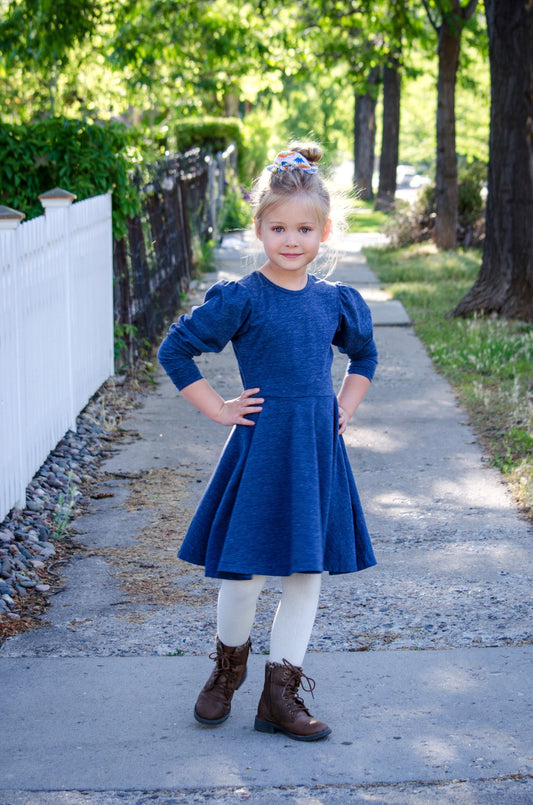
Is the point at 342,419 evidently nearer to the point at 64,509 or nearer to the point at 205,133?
the point at 64,509

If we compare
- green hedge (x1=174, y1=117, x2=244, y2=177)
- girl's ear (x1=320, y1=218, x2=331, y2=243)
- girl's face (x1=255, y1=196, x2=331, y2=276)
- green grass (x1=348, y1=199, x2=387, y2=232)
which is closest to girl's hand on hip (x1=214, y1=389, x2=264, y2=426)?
girl's face (x1=255, y1=196, x2=331, y2=276)

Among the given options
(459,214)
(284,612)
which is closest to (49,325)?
(284,612)

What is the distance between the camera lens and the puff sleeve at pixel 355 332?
9.95 feet

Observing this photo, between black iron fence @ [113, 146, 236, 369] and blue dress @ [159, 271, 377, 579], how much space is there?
4833 millimetres

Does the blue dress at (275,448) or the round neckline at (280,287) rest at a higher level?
the round neckline at (280,287)

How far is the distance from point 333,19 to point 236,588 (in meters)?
16.2

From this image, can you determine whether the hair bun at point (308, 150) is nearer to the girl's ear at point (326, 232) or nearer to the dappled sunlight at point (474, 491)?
the girl's ear at point (326, 232)

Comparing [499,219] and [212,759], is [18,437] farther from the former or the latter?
[499,219]

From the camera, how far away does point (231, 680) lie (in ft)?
9.75

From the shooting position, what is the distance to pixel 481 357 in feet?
26.8

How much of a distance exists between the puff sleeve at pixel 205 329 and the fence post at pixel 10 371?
1.74m

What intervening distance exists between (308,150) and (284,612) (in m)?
1.36

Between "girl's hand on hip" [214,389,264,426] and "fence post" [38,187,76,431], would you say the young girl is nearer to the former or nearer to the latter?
"girl's hand on hip" [214,389,264,426]

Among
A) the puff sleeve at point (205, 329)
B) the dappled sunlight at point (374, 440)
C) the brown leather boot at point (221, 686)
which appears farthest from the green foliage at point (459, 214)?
the brown leather boot at point (221, 686)
